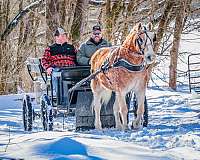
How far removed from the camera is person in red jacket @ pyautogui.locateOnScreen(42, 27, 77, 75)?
10375 millimetres

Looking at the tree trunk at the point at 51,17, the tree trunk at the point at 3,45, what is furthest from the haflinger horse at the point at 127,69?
the tree trunk at the point at 3,45

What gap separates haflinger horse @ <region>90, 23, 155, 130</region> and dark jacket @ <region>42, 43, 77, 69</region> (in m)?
1.00

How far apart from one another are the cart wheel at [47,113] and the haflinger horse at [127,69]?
83cm

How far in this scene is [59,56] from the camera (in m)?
10.4

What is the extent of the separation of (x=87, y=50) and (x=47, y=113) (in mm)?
1603

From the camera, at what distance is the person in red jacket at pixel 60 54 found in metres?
10.4

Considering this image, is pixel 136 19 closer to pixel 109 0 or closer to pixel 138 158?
pixel 109 0

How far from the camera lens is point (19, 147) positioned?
6.35 m

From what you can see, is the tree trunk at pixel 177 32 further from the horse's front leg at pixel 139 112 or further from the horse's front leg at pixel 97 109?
the horse's front leg at pixel 139 112

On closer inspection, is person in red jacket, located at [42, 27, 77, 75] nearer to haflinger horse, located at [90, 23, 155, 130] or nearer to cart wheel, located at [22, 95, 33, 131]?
cart wheel, located at [22, 95, 33, 131]

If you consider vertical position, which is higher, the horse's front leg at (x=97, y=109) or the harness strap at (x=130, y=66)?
the harness strap at (x=130, y=66)

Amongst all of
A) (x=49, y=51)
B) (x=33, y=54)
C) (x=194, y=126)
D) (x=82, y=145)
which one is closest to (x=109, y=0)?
(x=33, y=54)

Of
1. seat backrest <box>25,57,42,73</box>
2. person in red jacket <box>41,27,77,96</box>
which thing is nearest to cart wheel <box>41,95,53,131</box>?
person in red jacket <box>41,27,77,96</box>

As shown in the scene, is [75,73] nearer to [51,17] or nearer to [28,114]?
[28,114]
